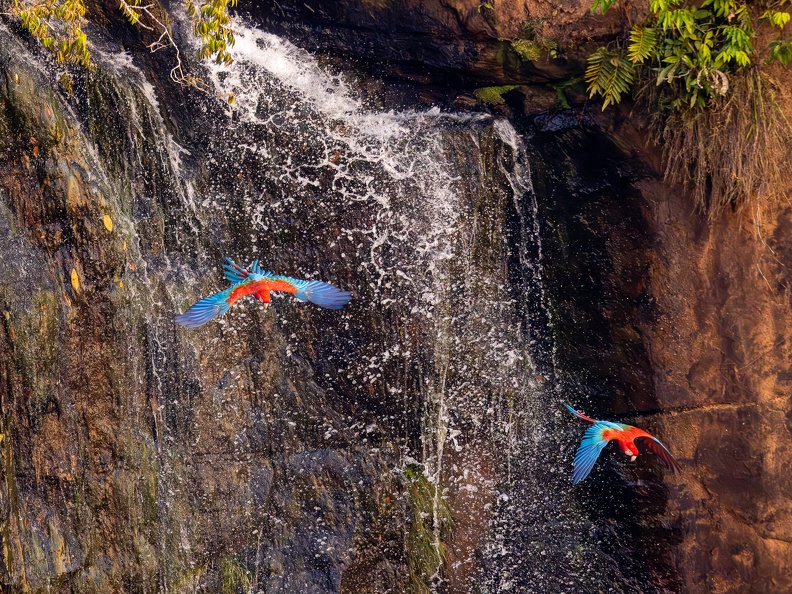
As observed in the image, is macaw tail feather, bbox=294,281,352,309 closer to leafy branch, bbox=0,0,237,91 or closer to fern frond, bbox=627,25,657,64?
leafy branch, bbox=0,0,237,91

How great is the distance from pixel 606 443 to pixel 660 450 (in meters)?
0.26

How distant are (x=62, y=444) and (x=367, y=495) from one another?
5.40 ft

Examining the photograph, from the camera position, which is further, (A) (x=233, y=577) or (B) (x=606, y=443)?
(A) (x=233, y=577)

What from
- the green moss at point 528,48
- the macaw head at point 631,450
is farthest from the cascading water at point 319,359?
the green moss at point 528,48

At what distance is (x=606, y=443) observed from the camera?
139 inches

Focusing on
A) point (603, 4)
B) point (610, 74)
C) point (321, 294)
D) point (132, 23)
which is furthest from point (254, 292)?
point (603, 4)

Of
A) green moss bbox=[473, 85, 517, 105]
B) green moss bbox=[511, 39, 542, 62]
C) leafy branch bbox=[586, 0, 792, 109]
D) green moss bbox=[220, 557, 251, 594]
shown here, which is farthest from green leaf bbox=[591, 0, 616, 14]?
green moss bbox=[220, 557, 251, 594]

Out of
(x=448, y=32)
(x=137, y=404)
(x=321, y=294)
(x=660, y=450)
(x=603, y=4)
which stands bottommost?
(x=660, y=450)

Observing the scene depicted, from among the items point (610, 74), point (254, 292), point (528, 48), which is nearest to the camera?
point (610, 74)

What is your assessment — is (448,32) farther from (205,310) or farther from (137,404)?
(137,404)

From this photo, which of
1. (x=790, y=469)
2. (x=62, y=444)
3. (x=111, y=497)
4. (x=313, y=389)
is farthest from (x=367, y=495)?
(x=790, y=469)

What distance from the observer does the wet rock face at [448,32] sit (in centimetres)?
325

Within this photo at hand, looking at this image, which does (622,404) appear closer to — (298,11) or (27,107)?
(298,11)

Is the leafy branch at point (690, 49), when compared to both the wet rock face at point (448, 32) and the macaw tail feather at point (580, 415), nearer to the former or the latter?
the wet rock face at point (448, 32)
